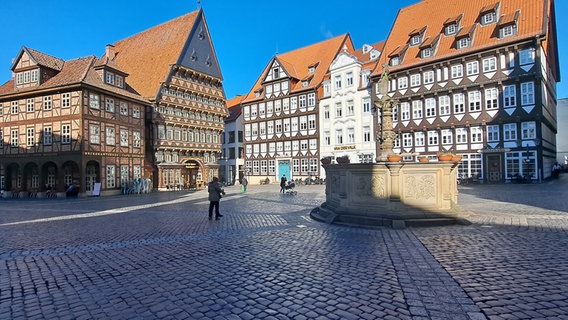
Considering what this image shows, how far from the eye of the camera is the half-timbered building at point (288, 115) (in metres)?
45.5

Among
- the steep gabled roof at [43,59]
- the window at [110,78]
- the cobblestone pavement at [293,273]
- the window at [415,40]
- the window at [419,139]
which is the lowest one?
the cobblestone pavement at [293,273]

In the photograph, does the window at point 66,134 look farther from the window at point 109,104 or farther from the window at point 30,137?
the window at point 30,137

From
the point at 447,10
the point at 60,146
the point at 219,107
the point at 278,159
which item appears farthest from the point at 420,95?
the point at 60,146

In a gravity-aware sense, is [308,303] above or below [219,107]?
below

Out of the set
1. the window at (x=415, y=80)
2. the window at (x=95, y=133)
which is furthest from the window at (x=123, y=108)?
the window at (x=415, y=80)

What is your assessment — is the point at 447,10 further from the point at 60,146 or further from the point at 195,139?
the point at 60,146

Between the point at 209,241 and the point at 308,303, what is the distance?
181 inches

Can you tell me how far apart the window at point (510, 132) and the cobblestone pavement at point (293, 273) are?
25.0m

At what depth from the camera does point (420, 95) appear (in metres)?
35.4

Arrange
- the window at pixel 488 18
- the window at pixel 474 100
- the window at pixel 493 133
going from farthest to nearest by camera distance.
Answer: the window at pixel 488 18, the window at pixel 474 100, the window at pixel 493 133

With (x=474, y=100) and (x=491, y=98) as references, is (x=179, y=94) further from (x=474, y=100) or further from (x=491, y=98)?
(x=491, y=98)

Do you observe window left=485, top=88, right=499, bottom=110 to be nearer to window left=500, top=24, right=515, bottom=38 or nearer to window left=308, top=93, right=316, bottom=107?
window left=500, top=24, right=515, bottom=38

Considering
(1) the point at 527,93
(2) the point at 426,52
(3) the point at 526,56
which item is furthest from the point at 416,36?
(1) the point at 527,93

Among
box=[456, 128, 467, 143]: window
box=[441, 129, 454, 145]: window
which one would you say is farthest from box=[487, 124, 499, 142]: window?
box=[441, 129, 454, 145]: window
